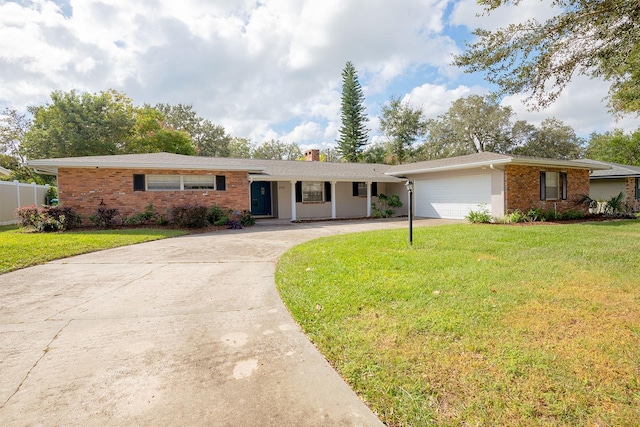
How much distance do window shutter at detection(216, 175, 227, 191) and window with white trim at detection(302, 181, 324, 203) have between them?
439cm

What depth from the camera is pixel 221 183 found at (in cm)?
1378

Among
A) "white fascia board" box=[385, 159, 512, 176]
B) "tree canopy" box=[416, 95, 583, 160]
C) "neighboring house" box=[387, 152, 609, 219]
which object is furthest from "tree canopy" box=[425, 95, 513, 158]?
"white fascia board" box=[385, 159, 512, 176]

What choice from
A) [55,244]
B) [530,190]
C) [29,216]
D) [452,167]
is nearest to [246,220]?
[55,244]

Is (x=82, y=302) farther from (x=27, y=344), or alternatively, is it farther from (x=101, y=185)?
(x=101, y=185)

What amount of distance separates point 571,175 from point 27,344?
1974 centimetres

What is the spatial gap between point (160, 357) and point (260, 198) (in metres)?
14.5

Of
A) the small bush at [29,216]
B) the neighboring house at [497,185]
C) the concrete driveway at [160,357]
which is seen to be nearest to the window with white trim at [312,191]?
the neighboring house at [497,185]

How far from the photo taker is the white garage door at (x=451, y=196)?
1412cm

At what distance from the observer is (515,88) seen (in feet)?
20.0

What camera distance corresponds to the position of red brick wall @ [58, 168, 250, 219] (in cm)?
1196

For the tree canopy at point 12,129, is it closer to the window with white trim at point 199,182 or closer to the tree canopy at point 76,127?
the tree canopy at point 76,127

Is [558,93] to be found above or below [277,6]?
below

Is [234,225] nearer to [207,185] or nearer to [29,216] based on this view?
[207,185]

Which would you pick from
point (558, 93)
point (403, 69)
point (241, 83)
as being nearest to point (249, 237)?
point (558, 93)
